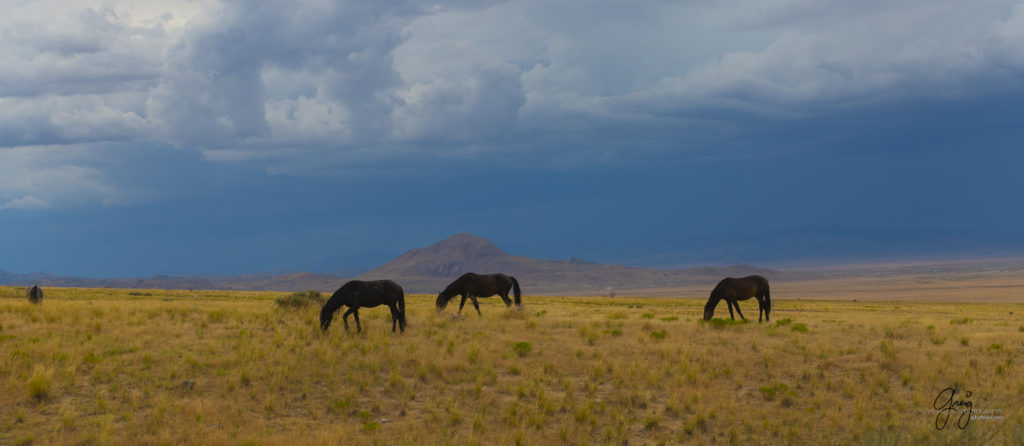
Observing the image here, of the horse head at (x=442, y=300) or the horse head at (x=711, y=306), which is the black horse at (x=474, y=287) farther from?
the horse head at (x=711, y=306)

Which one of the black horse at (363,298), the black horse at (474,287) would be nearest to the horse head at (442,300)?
the black horse at (474,287)

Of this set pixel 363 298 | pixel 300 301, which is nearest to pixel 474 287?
pixel 363 298

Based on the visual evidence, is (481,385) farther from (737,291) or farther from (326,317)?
(737,291)

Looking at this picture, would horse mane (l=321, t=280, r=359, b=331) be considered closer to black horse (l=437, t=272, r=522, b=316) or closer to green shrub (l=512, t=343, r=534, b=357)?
green shrub (l=512, t=343, r=534, b=357)

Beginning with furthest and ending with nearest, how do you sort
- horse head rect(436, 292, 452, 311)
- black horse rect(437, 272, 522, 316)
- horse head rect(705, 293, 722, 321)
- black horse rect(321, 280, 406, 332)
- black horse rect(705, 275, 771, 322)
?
horse head rect(436, 292, 452, 311) → horse head rect(705, 293, 722, 321) → black horse rect(437, 272, 522, 316) → black horse rect(705, 275, 771, 322) → black horse rect(321, 280, 406, 332)

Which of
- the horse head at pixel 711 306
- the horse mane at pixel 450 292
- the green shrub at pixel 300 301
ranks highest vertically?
the horse mane at pixel 450 292

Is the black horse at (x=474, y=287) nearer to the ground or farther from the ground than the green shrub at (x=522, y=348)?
farther from the ground

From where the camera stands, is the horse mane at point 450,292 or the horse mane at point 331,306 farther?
the horse mane at point 450,292

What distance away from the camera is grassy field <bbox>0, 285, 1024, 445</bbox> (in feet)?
51.0

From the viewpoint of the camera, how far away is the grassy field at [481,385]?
1553 centimetres

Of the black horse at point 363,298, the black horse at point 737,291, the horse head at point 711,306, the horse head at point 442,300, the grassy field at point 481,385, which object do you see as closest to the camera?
the grassy field at point 481,385

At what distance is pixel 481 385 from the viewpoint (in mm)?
18391

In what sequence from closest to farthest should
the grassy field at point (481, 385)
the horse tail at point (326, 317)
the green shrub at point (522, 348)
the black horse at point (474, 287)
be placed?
1. the grassy field at point (481, 385)
2. the green shrub at point (522, 348)
3. the horse tail at point (326, 317)
4. the black horse at point (474, 287)

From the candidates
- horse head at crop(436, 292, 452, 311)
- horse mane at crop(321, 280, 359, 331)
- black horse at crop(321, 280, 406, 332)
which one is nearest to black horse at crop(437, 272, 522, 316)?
horse head at crop(436, 292, 452, 311)
